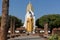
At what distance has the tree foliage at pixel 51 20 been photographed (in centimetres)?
4216

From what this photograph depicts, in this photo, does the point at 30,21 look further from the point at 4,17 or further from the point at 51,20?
the point at 4,17

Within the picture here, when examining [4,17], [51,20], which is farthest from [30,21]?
[4,17]

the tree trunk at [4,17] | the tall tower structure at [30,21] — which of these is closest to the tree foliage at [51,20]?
the tall tower structure at [30,21]

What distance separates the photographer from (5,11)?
34.7ft

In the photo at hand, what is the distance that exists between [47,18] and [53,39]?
28.0m

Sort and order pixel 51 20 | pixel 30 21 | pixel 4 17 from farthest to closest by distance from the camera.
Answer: pixel 51 20 < pixel 30 21 < pixel 4 17

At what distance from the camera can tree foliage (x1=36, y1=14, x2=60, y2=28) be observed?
1660 inches

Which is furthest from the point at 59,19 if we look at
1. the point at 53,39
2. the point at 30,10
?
the point at 53,39

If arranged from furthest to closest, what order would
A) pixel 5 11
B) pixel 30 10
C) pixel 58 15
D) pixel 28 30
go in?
pixel 58 15 → pixel 30 10 → pixel 28 30 → pixel 5 11

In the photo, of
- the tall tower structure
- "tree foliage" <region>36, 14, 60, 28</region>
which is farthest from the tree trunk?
"tree foliage" <region>36, 14, 60, 28</region>

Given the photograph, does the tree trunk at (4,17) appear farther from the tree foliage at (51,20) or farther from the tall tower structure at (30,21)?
the tree foliage at (51,20)

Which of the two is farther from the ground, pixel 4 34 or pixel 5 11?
pixel 5 11

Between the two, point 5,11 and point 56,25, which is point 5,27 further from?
point 56,25

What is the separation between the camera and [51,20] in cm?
4344
